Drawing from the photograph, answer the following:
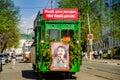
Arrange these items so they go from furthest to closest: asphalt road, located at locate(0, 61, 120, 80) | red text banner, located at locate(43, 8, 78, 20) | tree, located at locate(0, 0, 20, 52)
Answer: tree, located at locate(0, 0, 20, 52) → asphalt road, located at locate(0, 61, 120, 80) → red text banner, located at locate(43, 8, 78, 20)

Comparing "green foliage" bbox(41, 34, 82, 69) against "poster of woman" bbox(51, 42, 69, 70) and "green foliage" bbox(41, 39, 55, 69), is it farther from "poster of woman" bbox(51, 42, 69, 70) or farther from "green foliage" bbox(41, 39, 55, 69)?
"poster of woman" bbox(51, 42, 69, 70)

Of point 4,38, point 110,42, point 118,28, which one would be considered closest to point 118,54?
point 118,28

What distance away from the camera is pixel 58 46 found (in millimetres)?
22109

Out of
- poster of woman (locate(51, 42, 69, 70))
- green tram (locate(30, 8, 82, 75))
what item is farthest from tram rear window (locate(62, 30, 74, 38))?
poster of woman (locate(51, 42, 69, 70))

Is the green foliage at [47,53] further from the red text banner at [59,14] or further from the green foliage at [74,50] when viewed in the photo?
the red text banner at [59,14]

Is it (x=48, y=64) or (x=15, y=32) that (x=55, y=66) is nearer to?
(x=48, y=64)

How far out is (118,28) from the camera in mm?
63781

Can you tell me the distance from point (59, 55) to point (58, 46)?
17.9 inches

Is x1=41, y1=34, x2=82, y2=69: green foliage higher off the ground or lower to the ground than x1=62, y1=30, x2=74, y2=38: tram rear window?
lower

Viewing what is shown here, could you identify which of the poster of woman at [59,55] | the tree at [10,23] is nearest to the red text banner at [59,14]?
the poster of woman at [59,55]

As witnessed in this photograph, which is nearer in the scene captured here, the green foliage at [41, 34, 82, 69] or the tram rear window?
the green foliage at [41, 34, 82, 69]

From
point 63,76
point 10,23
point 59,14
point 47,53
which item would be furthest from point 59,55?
point 10,23

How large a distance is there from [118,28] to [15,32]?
4376 cm

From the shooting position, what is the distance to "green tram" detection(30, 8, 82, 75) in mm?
22078
